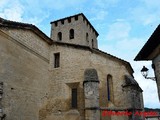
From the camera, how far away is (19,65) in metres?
10.9

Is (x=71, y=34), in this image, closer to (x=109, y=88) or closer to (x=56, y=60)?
(x=56, y=60)

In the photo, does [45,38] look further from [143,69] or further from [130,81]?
[143,69]

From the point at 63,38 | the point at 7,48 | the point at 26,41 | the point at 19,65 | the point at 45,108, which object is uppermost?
the point at 63,38

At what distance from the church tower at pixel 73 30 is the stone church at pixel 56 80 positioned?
417 inches

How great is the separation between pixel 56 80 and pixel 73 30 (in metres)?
13.5

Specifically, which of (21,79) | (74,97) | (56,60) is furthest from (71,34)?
(21,79)

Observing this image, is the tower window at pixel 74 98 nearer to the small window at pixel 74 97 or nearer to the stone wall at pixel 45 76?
the small window at pixel 74 97

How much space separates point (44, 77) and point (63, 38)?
13.0 meters

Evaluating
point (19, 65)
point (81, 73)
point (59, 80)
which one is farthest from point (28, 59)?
point (81, 73)

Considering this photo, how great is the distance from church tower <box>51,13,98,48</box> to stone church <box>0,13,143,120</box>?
34.7ft

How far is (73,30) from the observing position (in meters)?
25.5

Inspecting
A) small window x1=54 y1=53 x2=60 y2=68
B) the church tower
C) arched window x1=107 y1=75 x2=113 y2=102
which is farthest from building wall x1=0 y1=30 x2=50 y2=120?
the church tower

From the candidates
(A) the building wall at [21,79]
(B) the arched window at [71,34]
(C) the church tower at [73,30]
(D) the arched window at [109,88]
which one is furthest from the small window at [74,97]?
(B) the arched window at [71,34]

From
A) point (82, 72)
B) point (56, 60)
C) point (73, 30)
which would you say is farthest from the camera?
point (73, 30)
